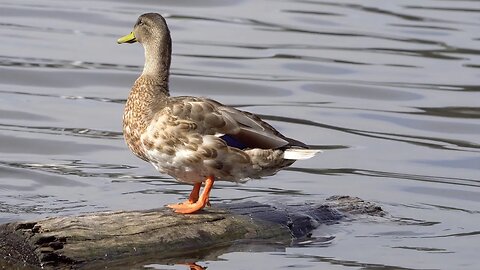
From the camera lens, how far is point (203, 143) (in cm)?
898

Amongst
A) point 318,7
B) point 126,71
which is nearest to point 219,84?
point 126,71

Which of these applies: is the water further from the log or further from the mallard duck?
the mallard duck

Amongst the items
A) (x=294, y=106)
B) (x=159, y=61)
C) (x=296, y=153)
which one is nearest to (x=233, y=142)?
(x=296, y=153)

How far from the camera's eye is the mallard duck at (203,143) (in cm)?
898

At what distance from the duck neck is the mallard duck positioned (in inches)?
15.2

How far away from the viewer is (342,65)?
18297 millimetres

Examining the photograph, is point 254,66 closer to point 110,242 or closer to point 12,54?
point 12,54

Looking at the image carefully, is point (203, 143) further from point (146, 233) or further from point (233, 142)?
point (146, 233)

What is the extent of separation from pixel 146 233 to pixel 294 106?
7.40 meters

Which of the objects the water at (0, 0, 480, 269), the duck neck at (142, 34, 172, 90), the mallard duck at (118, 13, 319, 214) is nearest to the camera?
the mallard duck at (118, 13, 319, 214)

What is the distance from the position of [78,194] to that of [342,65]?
7495 mm

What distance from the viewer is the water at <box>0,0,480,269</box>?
10383 mm

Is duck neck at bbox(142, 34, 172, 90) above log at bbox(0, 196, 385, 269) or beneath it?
above

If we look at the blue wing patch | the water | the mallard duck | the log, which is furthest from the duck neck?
the water
